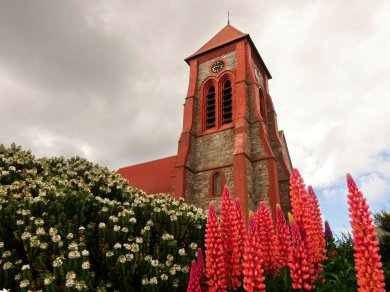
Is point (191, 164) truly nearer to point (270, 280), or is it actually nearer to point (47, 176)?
point (47, 176)

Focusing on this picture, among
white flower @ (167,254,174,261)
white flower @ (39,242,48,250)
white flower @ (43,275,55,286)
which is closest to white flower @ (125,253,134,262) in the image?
white flower @ (167,254,174,261)

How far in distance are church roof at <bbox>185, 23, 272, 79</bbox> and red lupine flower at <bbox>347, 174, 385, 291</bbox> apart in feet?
82.2

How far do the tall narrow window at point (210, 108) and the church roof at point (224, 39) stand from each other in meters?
3.62

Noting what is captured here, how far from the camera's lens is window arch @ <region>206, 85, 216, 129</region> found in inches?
992

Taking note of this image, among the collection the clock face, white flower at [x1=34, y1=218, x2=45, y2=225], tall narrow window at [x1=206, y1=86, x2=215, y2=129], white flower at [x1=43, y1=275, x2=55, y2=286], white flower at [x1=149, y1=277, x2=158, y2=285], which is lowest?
white flower at [x1=43, y1=275, x2=55, y2=286]

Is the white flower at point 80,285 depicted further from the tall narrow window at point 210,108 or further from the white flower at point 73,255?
the tall narrow window at point 210,108

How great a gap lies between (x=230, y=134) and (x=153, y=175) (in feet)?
27.4

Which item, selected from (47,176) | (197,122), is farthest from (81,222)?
(197,122)

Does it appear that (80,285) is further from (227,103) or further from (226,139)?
(227,103)

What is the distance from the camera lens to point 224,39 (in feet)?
93.6

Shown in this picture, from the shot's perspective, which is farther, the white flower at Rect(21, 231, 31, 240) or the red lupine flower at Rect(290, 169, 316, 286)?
the white flower at Rect(21, 231, 31, 240)

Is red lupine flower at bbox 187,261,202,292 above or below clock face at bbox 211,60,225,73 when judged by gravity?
below

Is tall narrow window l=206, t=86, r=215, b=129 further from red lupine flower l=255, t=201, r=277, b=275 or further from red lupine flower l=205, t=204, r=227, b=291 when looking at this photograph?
red lupine flower l=205, t=204, r=227, b=291

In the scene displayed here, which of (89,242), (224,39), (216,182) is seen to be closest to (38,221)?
(89,242)
